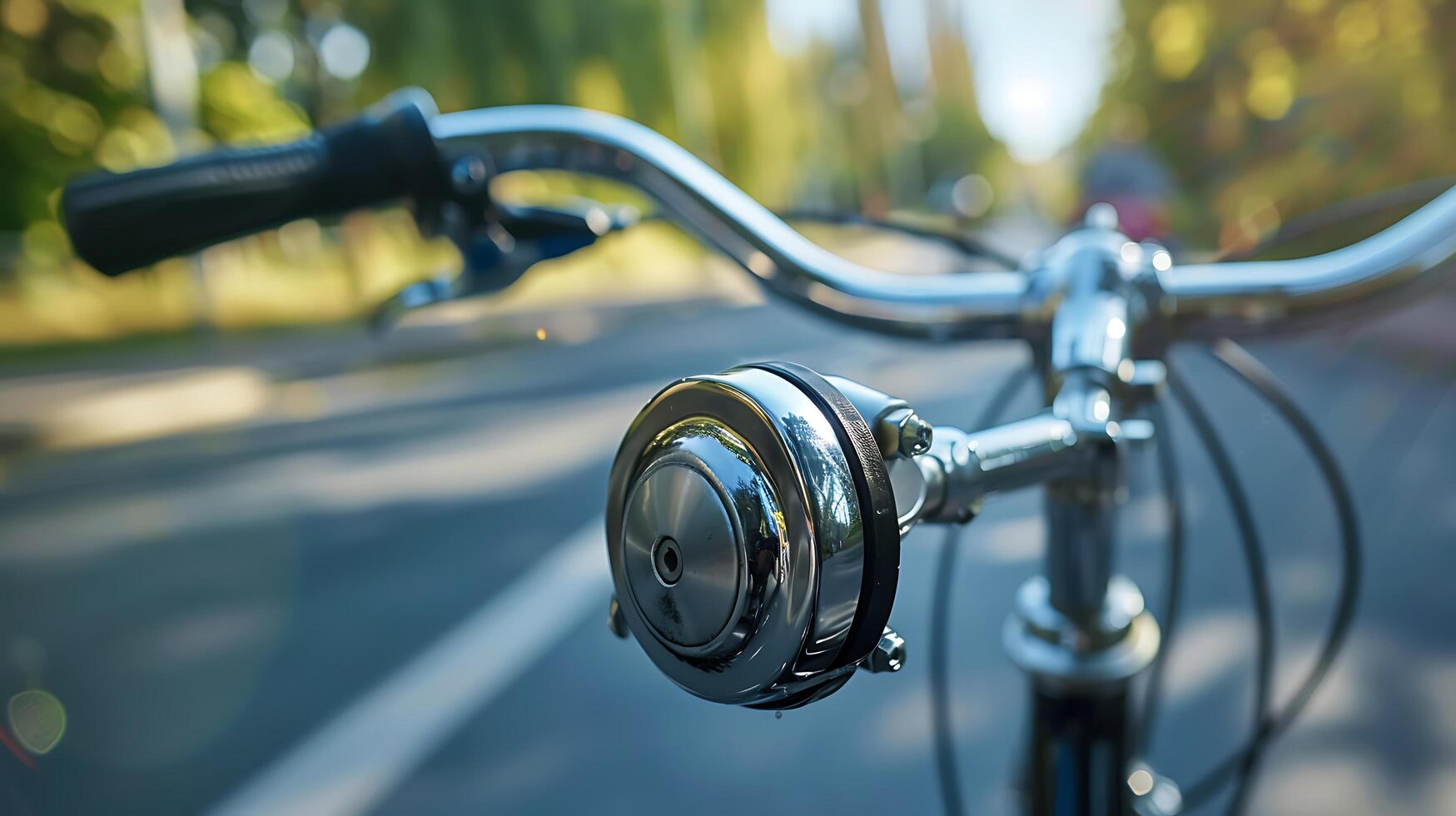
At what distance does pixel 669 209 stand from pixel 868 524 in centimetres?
62

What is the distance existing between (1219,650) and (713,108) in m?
17.9

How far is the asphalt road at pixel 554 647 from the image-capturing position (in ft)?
8.72

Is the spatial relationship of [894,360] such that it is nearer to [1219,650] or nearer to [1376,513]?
[1376,513]

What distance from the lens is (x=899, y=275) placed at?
104 cm

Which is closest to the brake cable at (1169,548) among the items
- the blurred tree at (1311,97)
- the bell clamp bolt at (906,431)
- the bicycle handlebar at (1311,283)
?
the bicycle handlebar at (1311,283)

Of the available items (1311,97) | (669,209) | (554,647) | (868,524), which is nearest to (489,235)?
(669,209)

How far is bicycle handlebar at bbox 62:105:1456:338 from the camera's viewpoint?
0.84 meters

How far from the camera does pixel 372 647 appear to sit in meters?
3.85

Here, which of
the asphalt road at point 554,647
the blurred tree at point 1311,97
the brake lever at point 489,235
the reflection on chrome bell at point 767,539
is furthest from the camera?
the blurred tree at point 1311,97

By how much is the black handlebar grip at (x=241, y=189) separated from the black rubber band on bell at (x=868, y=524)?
1.88ft

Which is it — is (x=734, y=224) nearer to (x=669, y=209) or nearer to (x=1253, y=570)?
(x=669, y=209)

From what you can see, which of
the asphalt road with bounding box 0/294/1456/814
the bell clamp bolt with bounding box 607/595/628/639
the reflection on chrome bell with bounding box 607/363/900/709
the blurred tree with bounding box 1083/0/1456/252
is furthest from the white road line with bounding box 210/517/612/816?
the blurred tree with bounding box 1083/0/1456/252

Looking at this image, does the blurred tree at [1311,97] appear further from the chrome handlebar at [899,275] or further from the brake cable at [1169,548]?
the chrome handlebar at [899,275]

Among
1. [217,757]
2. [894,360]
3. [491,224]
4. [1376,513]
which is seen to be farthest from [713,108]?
[491,224]
